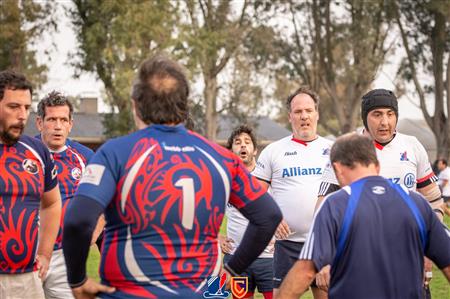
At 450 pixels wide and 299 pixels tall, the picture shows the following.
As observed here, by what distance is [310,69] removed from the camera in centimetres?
4766

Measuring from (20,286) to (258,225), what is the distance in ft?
6.37

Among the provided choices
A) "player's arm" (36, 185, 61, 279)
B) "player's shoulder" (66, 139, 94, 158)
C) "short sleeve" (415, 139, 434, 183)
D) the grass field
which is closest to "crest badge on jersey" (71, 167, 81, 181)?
"player's shoulder" (66, 139, 94, 158)

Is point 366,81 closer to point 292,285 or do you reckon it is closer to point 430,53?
point 430,53

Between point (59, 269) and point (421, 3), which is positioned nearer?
point (59, 269)

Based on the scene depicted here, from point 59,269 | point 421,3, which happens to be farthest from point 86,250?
point 421,3

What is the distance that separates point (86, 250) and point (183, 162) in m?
0.66

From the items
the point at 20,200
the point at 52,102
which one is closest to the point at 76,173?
the point at 52,102

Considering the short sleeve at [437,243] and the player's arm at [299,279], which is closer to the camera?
the player's arm at [299,279]

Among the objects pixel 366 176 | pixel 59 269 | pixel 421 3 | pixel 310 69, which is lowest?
pixel 59 269

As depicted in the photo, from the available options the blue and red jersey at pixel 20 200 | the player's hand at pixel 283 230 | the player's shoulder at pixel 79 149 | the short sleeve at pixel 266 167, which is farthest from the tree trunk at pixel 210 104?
the blue and red jersey at pixel 20 200

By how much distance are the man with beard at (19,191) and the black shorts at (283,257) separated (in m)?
2.91

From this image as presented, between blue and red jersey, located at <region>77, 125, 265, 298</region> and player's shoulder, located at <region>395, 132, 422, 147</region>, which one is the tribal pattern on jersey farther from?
blue and red jersey, located at <region>77, 125, 265, 298</region>

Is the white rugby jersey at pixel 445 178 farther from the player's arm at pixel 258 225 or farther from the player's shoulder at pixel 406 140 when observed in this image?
the player's arm at pixel 258 225

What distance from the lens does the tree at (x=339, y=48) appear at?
4322 centimetres
